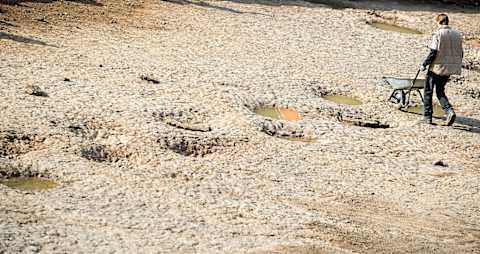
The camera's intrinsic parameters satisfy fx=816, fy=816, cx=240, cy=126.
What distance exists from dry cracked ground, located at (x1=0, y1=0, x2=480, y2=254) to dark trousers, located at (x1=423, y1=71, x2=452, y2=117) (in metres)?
0.32

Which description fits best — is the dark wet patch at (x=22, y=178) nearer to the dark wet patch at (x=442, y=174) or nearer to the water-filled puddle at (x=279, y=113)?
the water-filled puddle at (x=279, y=113)

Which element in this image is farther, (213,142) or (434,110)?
(434,110)

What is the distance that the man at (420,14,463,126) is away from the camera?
12719 millimetres

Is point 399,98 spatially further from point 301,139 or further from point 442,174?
point 442,174

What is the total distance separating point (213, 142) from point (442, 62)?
4.17m

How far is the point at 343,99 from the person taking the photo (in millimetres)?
13703

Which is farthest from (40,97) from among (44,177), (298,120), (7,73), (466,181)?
(466,181)

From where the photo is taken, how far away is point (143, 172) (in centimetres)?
977

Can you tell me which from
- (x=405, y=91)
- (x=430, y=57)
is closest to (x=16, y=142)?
(x=430, y=57)

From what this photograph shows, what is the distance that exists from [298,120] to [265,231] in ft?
12.4

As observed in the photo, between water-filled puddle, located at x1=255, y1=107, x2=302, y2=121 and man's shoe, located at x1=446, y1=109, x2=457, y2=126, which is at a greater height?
man's shoe, located at x1=446, y1=109, x2=457, y2=126

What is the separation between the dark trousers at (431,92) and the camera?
1289cm

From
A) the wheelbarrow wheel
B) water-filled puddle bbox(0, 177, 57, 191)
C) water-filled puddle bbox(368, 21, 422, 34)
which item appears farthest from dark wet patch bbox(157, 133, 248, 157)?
water-filled puddle bbox(368, 21, 422, 34)

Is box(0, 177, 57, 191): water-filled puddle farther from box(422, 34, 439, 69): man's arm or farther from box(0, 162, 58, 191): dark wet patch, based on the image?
box(422, 34, 439, 69): man's arm
